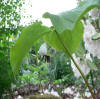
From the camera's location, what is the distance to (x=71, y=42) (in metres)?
0.57

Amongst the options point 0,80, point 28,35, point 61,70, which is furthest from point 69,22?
point 61,70

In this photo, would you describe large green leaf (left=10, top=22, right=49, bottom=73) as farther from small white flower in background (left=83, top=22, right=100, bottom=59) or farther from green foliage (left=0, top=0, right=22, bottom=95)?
green foliage (left=0, top=0, right=22, bottom=95)

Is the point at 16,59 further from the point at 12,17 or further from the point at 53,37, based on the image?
the point at 12,17

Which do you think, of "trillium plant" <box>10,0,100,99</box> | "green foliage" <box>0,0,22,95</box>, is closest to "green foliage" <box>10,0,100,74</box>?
"trillium plant" <box>10,0,100,99</box>

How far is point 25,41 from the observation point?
0.45m

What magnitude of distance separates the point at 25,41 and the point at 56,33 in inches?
3.2

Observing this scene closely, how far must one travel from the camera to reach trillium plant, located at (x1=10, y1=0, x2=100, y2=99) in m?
0.30

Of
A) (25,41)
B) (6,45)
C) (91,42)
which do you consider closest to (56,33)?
(25,41)

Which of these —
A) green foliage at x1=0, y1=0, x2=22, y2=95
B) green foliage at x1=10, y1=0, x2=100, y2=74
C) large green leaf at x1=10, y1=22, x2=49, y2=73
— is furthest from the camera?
green foliage at x1=0, y1=0, x2=22, y2=95

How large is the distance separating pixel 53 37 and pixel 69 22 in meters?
0.26

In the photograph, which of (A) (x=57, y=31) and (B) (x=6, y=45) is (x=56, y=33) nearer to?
(A) (x=57, y=31)

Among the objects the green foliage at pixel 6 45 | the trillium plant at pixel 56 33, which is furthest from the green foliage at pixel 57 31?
the green foliage at pixel 6 45

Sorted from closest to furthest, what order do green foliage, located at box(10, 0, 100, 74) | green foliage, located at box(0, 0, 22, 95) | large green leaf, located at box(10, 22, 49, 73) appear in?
green foliage, located at box(10, 0, 100, 74)
large green leaf, located at box(10, 22, 49, 73)
green foliage, located at box(0, 0, 22, 95)

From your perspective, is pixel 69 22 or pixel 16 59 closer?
pixel 69 22
